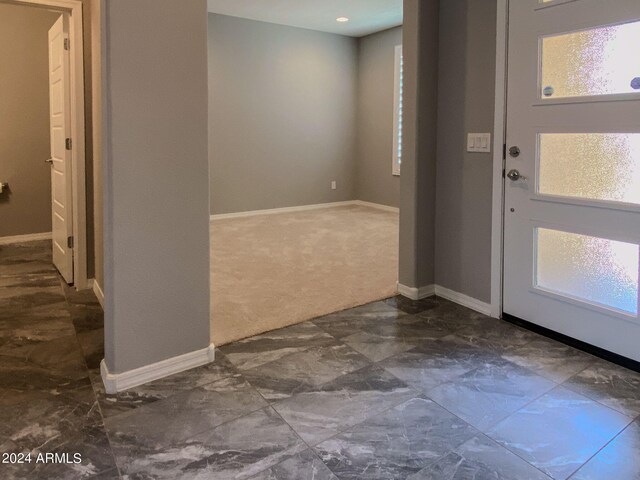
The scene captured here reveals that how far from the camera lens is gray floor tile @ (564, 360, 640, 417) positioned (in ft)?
7.17

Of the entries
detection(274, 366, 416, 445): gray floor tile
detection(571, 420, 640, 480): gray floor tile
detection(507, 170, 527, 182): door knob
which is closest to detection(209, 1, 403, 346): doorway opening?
detection(507, 170, 527, 182): door knob

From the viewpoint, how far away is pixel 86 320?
322 centimetres

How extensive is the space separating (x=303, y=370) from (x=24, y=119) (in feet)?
15.4

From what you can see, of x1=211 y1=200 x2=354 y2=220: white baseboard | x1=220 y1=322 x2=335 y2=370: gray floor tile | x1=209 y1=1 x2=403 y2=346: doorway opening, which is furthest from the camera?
x1=211 y1=200 x2=354 y2=220: white baseboard

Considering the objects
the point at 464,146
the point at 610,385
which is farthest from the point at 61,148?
the point at 610,385

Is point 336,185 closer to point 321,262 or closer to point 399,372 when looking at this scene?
point 321,262

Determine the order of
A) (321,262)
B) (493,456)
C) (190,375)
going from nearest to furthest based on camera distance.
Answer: (493,456), (190,375), (321,262)

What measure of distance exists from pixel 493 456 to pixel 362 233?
13.9 feet

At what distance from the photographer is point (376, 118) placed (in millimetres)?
7707

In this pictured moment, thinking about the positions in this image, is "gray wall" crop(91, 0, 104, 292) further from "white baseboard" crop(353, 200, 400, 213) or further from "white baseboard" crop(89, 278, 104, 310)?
"white baseboard" crop(353, 200, 400, 213)

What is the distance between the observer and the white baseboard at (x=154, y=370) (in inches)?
90.5

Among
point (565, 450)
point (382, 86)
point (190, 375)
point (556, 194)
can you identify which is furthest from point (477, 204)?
point (382, 86)

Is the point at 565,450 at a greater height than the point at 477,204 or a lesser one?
lesser

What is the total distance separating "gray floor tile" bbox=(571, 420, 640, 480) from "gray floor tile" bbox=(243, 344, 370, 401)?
1.08 m
